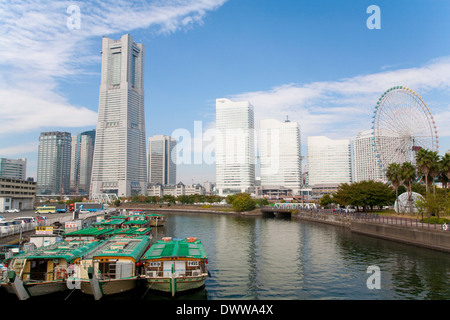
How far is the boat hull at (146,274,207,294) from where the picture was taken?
30328mm

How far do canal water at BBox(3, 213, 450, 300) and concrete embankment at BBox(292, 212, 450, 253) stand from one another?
1557mm

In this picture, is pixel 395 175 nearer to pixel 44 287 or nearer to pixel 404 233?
pixel 404 233

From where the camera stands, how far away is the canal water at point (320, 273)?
31562 millimetres

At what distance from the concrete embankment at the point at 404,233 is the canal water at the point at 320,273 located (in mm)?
1557

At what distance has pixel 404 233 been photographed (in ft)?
198

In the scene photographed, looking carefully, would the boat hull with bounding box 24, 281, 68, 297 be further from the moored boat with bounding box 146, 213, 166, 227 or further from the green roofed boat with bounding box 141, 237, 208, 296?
the moored boat with bounding box 146, 213, 166, 227

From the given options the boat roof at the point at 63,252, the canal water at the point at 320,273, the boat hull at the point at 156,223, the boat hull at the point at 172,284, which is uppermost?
the boat roof at the point at 63,252

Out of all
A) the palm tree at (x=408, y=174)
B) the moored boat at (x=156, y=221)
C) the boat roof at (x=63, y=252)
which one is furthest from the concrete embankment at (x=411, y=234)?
the moored boat at (x=156, y=221)

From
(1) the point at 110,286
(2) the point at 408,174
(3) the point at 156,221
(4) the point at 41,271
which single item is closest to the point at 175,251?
(1) the point at 110,286

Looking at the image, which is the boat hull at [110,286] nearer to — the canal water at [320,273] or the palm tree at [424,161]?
the canal water at [320,273]

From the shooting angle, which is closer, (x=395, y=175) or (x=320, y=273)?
(x=320, y=273)

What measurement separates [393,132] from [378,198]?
21.4m

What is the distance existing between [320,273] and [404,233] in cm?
2973
